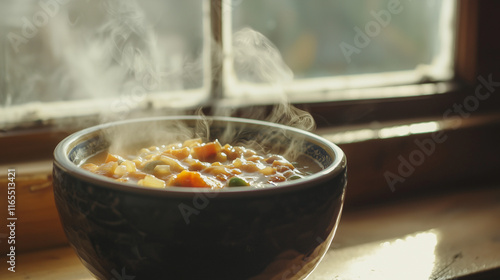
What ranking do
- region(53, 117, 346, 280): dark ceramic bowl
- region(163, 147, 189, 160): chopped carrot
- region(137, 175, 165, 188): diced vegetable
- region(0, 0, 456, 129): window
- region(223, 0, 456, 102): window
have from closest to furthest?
1. region(53, 117, 346, 280): dark ceramic bowl
2. region(137, 175, 165, 188): diced vegetable
3. region(163, 147, 189, 160): chopped carrot
4. region(0, 0, 456, 129): window
5. region(223, 0, 456, 102): window

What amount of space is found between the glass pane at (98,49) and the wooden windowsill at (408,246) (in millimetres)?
354

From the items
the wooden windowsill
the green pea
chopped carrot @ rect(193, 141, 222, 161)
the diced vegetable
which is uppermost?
the diced vegetable

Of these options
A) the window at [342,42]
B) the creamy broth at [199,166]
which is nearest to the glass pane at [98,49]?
the window at [342,42]

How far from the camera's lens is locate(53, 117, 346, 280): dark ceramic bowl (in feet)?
1.88

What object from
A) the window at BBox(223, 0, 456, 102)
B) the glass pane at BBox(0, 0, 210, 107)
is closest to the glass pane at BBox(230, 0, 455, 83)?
the window at BBox(223, 0, 456, 102)

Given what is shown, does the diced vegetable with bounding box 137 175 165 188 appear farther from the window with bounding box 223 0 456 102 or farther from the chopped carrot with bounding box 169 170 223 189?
the window with bounding box 223 0 456 102

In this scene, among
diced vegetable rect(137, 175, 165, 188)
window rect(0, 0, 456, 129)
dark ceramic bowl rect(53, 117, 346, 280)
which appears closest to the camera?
dark ceramic bowl rect(53, 117, 346, 280)

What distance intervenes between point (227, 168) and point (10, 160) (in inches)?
20.7

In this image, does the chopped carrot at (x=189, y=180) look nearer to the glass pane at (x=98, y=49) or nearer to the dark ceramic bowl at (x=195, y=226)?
the dark ceramic bowl at (x=195, y=226)

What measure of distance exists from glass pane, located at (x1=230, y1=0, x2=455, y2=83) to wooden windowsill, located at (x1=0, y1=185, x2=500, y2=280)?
1.28ft

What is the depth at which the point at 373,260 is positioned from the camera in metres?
1.03

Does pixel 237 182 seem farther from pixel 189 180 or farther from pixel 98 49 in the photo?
pixel 98 49

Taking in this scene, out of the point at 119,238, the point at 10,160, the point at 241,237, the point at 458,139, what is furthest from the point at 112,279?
the point at 458,139

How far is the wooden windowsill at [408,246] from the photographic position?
3.17ft
